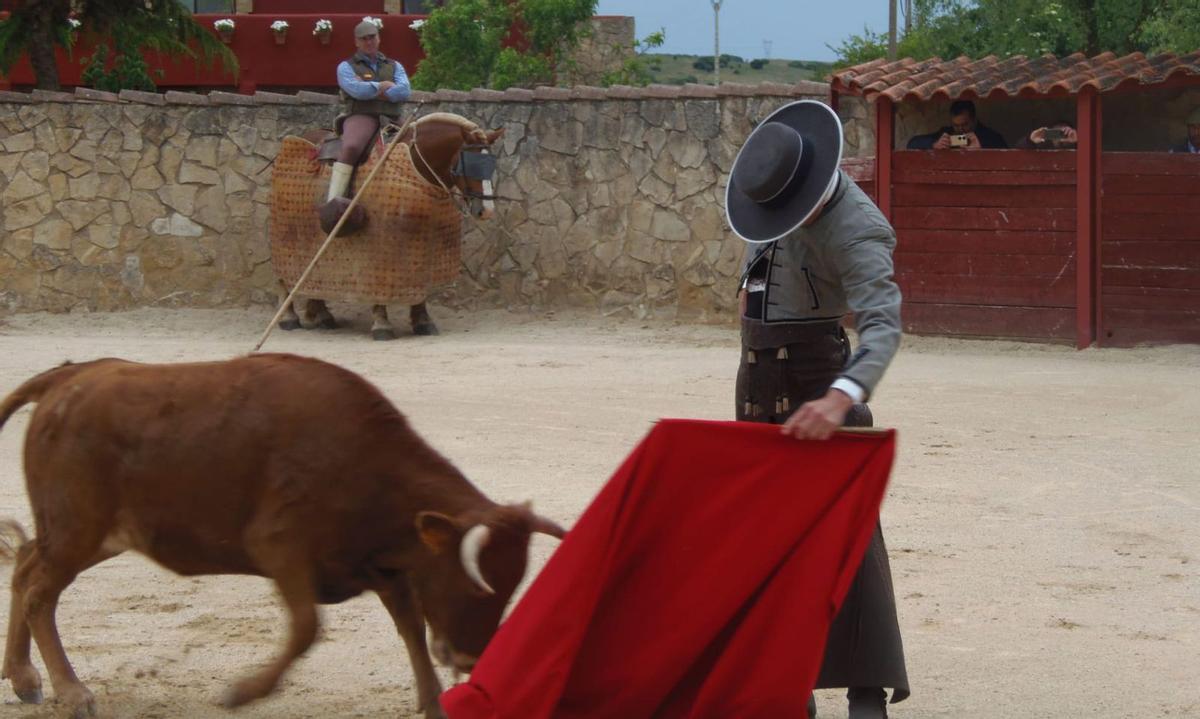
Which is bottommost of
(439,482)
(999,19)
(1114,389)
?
(1114,389)

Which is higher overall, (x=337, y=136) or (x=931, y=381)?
(x=337, y=136)

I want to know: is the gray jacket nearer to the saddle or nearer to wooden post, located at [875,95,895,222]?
wooden post, located at [875,95,895,222]

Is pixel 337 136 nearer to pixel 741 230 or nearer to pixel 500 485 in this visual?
pixel 500 485

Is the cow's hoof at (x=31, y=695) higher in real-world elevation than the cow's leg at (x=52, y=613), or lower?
lower

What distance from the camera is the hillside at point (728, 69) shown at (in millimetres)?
62719

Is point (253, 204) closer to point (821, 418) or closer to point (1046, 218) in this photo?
point (1046, 218)

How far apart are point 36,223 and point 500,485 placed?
27.7ft

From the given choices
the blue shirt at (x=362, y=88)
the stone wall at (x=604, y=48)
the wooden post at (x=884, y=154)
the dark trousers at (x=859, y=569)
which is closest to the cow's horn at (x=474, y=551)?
the dark trousers at (x=859, y=569)

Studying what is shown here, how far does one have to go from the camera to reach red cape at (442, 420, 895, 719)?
3.41 metres

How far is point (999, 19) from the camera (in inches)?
776

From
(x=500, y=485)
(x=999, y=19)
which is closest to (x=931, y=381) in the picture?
(x=500, y=485)

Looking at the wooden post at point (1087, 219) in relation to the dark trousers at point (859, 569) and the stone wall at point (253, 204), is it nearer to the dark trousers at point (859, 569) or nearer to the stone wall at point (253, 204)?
the stone wall at point (253, 204)

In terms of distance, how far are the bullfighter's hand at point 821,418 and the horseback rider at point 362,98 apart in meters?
9.09

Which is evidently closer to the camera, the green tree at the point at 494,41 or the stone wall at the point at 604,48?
the green tree at the point at 494,41
